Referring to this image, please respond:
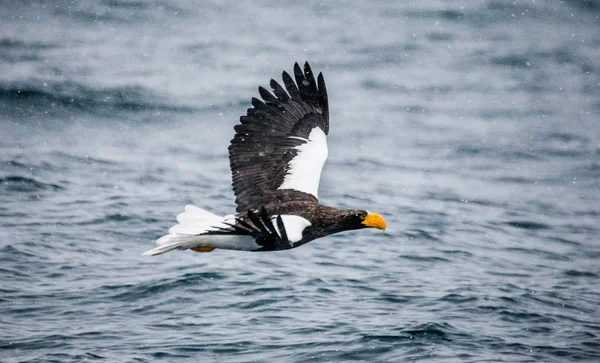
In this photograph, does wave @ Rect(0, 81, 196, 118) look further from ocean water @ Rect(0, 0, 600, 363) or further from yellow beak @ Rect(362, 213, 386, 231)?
yellow beak @ Rect(362, 213, 386, 231)

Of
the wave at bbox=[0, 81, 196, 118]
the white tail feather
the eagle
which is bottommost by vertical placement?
the white tail feather

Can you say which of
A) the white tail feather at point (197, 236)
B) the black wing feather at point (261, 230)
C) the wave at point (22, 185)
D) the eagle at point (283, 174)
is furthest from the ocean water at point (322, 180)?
the black wing feather at point (261, 230)

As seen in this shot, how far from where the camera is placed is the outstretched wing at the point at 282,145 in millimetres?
9664

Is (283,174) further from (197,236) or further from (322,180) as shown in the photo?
(322,180)

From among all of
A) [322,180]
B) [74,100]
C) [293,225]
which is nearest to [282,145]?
[293,225]

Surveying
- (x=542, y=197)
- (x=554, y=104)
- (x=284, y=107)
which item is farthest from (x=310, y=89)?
(x=554, y=104)

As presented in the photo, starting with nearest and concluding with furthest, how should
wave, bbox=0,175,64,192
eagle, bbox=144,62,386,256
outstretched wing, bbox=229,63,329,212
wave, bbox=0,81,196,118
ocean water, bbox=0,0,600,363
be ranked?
eagle, bbox=144,62,386,256
outstretched wing, bbox=229,63,329,212
ocean water, bbox=0,0,600,363
wave, bbox=0,175,64,192
wave, bbox=0,81,196,118

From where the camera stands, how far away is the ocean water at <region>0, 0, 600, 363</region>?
33.8 ft

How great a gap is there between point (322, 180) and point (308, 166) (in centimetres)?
476

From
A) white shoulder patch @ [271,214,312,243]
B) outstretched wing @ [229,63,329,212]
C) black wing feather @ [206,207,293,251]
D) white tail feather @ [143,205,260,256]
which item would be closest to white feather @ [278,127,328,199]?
outstretched wing @ [229,63,329,212]

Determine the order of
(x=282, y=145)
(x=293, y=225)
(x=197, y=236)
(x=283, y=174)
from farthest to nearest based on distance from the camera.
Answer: (x=282, y=145) < (x=283, y=174) < (x=293, y=225) < (x=197, y=236)

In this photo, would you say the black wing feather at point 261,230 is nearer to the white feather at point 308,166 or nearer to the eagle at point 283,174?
the eagle at point 283,174

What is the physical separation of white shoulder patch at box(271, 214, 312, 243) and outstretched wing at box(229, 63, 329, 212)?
72 cm

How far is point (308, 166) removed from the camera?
990 cm
